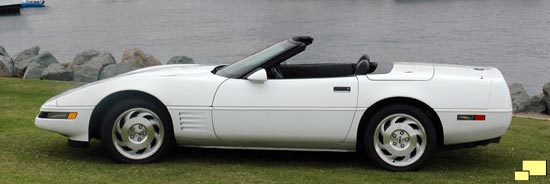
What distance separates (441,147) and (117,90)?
9.07 feet

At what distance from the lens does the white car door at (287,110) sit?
6148 mm

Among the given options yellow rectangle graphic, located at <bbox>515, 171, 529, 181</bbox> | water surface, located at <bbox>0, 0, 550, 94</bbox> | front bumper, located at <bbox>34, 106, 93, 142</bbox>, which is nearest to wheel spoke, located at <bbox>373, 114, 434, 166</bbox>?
yellow rectangle graphic, located at <bbox>515, 171, 529, 181</bbox>

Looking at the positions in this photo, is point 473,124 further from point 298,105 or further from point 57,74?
point 57,74

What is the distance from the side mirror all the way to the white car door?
58 mm

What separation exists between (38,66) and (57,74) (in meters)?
1.26

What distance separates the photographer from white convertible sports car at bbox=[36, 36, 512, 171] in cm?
609

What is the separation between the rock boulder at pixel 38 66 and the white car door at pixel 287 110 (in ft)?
41.3

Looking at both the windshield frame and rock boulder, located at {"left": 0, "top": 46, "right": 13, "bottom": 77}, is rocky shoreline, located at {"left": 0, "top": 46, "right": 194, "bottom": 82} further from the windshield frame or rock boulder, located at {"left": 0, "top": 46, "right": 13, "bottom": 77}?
the windshield frame

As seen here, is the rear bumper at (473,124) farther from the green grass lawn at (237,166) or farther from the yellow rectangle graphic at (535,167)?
the yellow rectangle graphic at (535,167)

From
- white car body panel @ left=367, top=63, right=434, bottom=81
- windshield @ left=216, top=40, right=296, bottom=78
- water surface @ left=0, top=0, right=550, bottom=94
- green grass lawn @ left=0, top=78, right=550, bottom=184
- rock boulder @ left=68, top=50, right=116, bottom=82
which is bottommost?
water surface @ left=0, top=0, right=550, bottom=94

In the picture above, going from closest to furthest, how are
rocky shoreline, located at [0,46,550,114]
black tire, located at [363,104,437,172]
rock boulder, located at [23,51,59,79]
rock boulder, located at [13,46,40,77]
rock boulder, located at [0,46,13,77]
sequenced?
black tire, located at [363,104,437,172]
rocky shoreline, located at [0,46,550,114]
rock boulder, located at [23,51,59,79]
rock boulder, located at [0,46,13,77]
rock boulder, located at [13,46,40,77]

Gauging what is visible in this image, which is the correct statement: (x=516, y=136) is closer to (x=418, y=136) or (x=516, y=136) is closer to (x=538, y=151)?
(x=538, y=151)

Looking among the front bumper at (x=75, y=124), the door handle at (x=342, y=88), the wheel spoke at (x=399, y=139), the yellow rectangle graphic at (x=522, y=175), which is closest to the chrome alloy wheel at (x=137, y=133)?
the front bumper at (x=75, y=124)

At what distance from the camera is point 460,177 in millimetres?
6074
